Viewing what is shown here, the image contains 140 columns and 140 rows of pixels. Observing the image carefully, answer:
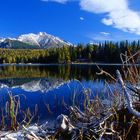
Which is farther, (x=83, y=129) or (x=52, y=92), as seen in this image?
(x=52, y=92)

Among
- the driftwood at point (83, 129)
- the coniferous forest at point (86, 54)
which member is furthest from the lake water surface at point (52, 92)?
the coniferous forest at point (86, 54)

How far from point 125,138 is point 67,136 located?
1.02 metres

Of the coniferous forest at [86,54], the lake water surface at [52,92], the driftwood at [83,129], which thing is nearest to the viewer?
the driftwood at [83,129]

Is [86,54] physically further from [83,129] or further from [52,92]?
[83,129]

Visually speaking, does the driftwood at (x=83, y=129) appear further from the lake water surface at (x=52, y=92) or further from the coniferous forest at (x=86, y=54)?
the coniferous forest at (x=86, y=54)

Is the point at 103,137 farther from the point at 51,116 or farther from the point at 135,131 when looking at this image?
the point at 51,116

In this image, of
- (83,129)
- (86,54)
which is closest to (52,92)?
(83,129)

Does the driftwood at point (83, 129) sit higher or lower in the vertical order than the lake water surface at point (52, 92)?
higher

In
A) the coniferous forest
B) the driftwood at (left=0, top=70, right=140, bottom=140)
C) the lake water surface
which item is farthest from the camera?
the coniferous forest

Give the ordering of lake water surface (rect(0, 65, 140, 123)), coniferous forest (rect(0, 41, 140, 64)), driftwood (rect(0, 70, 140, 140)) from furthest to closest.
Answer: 1. coniferous forest (rect(0, 41, 140, 64))
2. lake water surface (rect(0, 65, 140, 123))
3. driftwood (rect(0, 70, 140, 140))

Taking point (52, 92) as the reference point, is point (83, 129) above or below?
above

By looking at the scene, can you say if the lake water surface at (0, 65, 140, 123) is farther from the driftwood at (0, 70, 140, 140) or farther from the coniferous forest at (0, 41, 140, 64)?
the coniferous forest at (0, 41, 140, 64)

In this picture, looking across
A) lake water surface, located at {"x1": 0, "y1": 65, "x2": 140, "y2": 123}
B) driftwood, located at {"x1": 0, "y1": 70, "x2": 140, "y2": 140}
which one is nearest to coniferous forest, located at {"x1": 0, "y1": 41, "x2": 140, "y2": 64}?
lake water surface, located at {"x1": 0, "y1": 65, "x2": 140, "y2": 123}

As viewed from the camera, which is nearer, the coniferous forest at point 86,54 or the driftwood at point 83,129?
the driftwood at point 83,129
